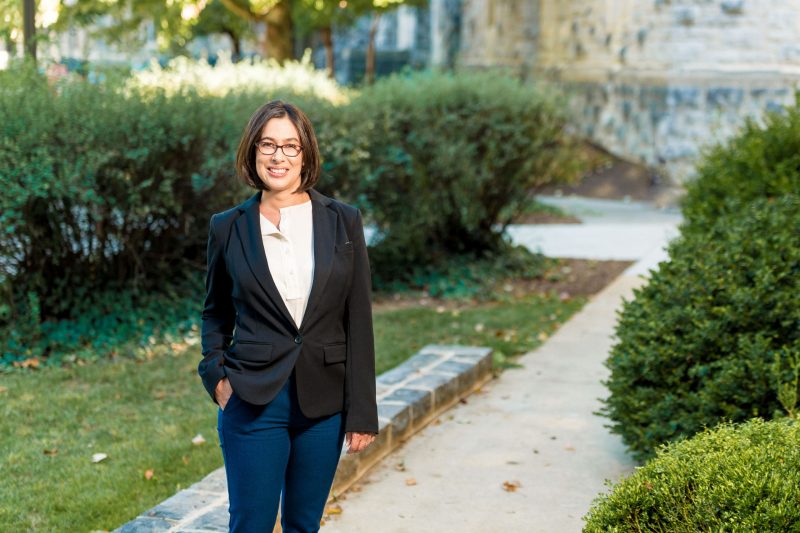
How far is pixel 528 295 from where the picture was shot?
32.3 ft

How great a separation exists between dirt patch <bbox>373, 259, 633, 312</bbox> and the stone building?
3424 mm

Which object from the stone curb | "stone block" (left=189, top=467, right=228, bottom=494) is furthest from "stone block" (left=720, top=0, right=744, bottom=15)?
"stone block" (left=189, top=467, right=228, bottom=494)

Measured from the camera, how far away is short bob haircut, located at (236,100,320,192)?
314 cm

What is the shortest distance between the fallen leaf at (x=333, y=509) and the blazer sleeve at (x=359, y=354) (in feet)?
4.96

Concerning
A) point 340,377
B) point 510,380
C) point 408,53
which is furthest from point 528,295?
point 408,53

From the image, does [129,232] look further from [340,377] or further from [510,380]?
[340,377]

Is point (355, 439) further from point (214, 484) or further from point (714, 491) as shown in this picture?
point (214, 484)

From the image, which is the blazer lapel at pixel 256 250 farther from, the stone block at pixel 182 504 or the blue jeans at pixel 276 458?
the stone block at pixel 182 504

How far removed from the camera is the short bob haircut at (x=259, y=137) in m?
3.14

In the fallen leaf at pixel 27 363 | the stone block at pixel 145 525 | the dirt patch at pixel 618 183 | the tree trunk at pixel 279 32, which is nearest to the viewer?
the stone block at pixel 145 525

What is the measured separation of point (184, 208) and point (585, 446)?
3.57 meters

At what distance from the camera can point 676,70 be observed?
655 inches

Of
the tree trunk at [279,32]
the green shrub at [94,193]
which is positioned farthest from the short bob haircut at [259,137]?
the tree trunk at [279,32]

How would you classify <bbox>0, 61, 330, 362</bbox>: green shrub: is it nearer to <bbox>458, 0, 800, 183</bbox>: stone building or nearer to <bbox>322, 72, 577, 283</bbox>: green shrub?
<bbox>322, 72, 577, 283</bbox>: green shrub
